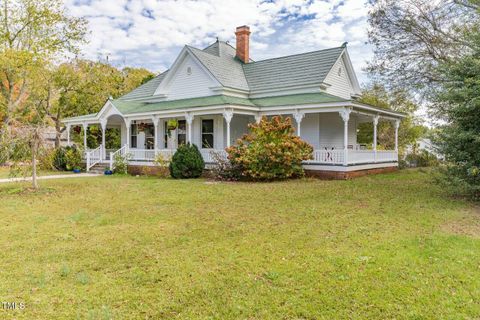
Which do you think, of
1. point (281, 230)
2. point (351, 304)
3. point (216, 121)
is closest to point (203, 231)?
point (281, 230)

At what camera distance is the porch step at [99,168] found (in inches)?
820

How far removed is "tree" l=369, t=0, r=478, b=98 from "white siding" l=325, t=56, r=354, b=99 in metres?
1.55

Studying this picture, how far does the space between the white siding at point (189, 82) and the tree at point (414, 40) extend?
9.30 m

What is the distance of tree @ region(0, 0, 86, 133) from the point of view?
2728 cm

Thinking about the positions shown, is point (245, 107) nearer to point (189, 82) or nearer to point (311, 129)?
point (311, 129)

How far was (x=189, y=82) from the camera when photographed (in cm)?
2112

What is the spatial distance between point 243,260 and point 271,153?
9645 millimetres

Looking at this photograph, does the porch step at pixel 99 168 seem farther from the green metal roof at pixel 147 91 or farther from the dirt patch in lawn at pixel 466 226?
the dirt patch in lawn at pixel 466 226

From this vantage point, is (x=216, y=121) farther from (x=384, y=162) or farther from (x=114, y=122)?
(x=384, y=162)

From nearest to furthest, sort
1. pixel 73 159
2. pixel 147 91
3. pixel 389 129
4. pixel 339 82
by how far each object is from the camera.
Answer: pixel 339 82, pixel 73 159, pixel 147 91, pixel 389 129

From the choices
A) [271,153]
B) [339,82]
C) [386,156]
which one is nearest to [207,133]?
[271,153]

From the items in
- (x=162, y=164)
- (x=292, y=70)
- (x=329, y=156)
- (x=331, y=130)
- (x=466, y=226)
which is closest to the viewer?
(x=466, y=226)

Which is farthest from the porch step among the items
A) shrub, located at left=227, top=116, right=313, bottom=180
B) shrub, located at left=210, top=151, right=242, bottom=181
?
shrub, located at left=227, top=116, right=313, bottom=180

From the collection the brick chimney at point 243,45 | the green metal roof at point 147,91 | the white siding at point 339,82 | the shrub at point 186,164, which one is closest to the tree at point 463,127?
the white siding at point 339,82
